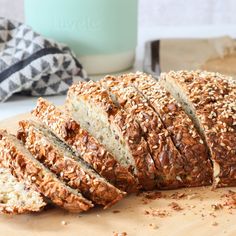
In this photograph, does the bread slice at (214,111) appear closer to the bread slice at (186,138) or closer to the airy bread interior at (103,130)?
the bread slice at (186,138)

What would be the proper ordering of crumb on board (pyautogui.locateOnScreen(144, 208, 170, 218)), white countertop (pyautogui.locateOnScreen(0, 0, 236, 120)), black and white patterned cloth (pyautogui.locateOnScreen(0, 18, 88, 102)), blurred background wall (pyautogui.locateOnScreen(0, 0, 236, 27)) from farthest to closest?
blurred background wall (pyautogui.locateOnScreen(0, 0, 236, 27))
white countertop (pyautogui.locateOnScreen(0, 0, 236, 120))
black and white patterned cloth (pyautogui.locateOnScreen(0, 18, 88, 102))
crumb on board (pyautogui.locateOnScreen(144, 208, 170, 218))

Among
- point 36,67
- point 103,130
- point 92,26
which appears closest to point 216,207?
point 103,130

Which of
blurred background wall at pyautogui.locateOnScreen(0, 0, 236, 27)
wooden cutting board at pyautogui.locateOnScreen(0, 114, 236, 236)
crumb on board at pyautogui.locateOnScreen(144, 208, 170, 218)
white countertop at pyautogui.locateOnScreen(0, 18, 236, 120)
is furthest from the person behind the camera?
blurred background wall at pyautogui.locateOnScreen(0, 0, 236, 27)

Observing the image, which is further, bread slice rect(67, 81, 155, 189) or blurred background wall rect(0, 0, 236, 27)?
blurred background wall rect(0, 0, 236, 27)

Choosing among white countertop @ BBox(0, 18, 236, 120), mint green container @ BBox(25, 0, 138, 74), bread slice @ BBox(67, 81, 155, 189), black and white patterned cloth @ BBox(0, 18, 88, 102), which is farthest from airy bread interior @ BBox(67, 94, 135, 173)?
white countertop @ BBox(0, 18, 236, 120)

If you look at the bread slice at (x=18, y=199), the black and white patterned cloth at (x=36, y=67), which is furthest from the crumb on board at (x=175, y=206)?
the black and white patterned cloth at (x=36, y=67)

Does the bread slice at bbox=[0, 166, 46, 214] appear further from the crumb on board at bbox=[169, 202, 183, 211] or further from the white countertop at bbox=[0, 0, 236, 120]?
the white countertop at bbox=[0, 0, 236, 120]
